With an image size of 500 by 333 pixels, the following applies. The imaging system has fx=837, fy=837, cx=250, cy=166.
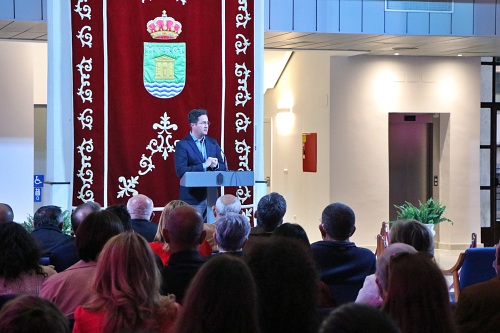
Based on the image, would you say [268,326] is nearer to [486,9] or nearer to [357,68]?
[486,9]

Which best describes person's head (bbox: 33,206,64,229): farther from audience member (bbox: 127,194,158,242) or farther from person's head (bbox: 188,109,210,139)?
person's head (bbox: 188,109,210,139)

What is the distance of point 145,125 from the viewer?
880 centimetres

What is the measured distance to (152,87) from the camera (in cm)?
881

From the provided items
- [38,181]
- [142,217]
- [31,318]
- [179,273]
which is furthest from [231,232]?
[38,181]

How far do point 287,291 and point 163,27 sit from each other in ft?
21.7

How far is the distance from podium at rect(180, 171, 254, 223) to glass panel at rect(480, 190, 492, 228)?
6.55m

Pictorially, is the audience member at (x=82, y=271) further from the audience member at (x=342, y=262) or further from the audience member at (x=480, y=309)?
the audience member at (x=480, y=309)

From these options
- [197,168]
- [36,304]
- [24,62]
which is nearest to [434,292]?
[36,304]

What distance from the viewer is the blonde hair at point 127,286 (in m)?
2.80

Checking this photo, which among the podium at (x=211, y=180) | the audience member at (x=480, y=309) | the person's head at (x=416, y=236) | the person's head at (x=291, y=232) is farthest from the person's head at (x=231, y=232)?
the podium at (x=211, y=180)

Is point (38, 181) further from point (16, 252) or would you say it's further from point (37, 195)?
point (16, 252)

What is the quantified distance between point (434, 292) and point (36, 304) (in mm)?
1142

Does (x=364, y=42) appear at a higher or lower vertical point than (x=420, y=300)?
higher

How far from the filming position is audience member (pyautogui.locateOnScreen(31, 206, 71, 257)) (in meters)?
5.17
